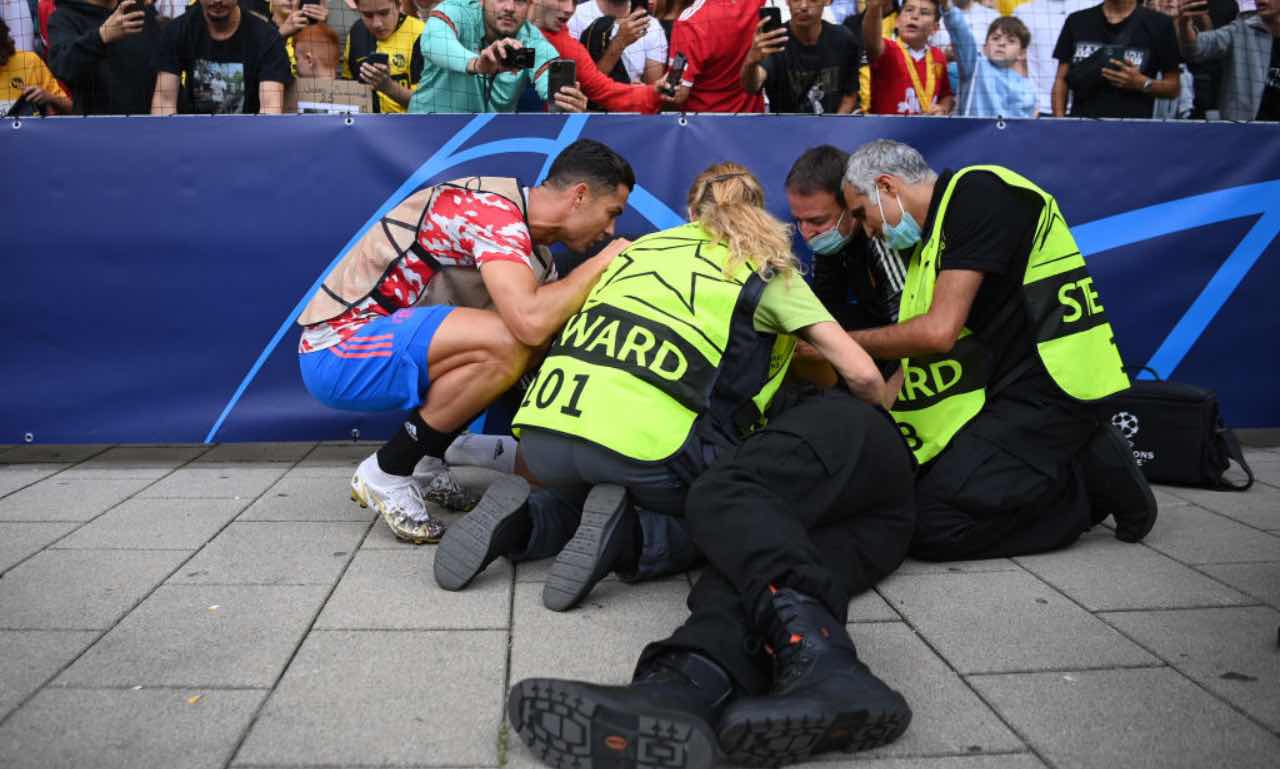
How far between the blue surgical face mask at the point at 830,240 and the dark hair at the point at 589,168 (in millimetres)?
838

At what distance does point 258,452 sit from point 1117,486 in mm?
Result: 3496

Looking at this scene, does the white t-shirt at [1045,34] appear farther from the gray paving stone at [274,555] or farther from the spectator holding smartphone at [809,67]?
the gray paving stone at [274,555]

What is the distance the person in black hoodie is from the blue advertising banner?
1018 millimetres

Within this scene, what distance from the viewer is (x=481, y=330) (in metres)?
3.72

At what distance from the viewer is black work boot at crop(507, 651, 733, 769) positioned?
204 centimetres

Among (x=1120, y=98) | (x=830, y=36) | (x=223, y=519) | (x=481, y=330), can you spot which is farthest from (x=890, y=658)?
(x=1120, y=98)

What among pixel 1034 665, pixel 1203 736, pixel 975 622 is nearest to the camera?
pixel 1203 736

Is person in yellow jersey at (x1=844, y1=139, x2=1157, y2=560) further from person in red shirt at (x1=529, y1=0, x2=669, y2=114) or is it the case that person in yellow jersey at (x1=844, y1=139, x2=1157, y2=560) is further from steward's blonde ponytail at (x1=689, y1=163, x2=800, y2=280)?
person in red shirt at (x1=529, y1=0, x2=669, y2=114)

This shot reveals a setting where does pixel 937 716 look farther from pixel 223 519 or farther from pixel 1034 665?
pixel 223 519

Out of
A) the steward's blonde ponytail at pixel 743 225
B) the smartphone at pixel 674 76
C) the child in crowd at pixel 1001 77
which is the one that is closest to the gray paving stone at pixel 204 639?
the steward's blonde ponytail at pixel 743 225

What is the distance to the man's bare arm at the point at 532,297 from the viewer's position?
11.9ft

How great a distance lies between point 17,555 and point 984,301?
3120mm

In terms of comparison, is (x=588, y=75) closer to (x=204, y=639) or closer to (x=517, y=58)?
(x=517, y=58)

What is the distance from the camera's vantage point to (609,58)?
577cm
